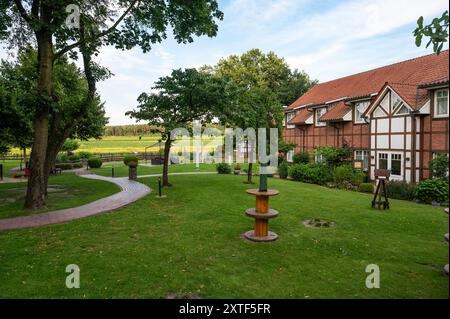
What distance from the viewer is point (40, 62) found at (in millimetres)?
13977

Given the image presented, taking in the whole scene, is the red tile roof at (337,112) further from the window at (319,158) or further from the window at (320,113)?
the window at (319,158)

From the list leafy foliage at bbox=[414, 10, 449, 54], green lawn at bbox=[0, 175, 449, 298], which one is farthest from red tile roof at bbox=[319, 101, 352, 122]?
leafy foliage at bbox=[414, 10, 449, 54]

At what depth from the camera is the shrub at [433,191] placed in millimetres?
16078

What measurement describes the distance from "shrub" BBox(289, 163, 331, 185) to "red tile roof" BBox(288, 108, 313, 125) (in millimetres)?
6235

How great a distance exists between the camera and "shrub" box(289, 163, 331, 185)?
23.3 metres

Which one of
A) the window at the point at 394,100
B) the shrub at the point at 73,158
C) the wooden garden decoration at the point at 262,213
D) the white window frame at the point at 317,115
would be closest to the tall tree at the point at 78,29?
the wooden garden decoration at the point at 262,213

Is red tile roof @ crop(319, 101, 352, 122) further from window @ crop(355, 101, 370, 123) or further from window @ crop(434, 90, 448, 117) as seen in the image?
window @ crop(434, 90, 448, 117)

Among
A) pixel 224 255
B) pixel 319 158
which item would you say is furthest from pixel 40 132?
pixel 319 158

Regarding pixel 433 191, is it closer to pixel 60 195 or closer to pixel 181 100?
pixel 181 100

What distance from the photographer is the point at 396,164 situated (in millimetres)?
20219

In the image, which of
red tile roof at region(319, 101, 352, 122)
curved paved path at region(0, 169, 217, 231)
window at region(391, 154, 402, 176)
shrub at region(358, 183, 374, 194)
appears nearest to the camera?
curved paved path at region(0, 169, 217, 231)

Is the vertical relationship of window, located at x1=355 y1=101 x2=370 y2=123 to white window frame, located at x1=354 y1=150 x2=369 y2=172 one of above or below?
above
